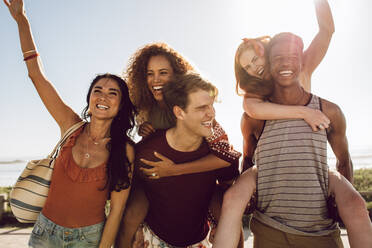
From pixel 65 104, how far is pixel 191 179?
4.89ft

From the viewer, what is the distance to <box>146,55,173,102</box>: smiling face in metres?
3.42

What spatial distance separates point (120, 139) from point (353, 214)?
7.24ft

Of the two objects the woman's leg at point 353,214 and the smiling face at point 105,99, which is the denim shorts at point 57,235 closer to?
the smiling face at point 105,99

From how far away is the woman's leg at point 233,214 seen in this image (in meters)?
2.28

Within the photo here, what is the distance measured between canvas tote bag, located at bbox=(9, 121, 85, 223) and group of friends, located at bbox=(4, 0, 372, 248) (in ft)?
0.26

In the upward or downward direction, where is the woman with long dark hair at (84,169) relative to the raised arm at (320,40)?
downward

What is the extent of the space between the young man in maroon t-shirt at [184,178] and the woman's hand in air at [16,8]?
1.82 m

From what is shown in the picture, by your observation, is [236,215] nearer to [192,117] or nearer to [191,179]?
[191,179]

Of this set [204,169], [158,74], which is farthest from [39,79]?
[204,169]

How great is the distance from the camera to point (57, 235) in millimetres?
2521

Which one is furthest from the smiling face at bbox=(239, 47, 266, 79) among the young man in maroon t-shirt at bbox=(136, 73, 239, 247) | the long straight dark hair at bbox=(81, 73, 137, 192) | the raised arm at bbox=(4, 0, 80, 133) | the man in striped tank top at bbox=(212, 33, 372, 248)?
the raised arm at bbox=(4, 0, 80, 133)

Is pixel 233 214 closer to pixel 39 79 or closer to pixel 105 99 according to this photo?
pixel 105 99

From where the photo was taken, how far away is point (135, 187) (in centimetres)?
299

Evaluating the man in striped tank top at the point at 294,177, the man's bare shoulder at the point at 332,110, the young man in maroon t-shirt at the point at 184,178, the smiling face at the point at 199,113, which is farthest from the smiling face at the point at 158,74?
the man's bare shoulder at the point at 332,110
